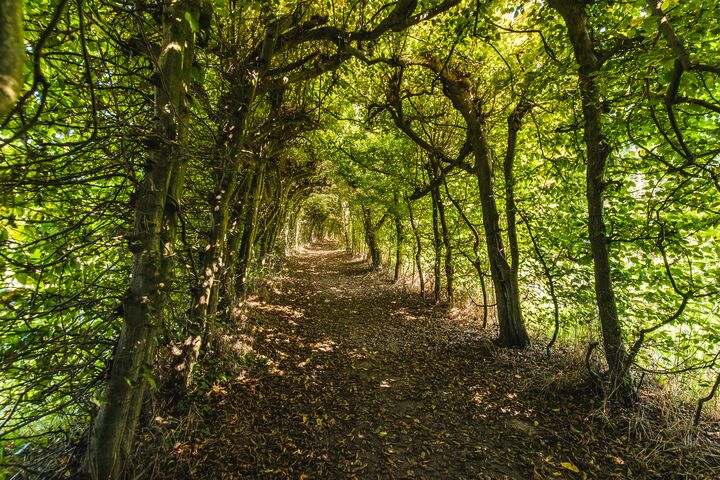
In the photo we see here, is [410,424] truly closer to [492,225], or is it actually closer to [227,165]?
[492,225]

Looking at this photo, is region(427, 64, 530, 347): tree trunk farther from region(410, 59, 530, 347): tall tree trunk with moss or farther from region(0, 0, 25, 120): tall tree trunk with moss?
region(0, 0, 25, 120): tall tree trunk with moss

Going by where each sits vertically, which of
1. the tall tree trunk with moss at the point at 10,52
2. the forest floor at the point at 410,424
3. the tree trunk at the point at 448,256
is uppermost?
the tall tree trunk with moss at the point at 10,52

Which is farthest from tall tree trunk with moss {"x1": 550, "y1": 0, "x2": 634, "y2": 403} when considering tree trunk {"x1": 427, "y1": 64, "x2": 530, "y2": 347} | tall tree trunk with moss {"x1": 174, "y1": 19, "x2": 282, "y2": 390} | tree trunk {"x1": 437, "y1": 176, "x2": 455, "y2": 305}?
tree trunk {"x1": 437, "y1": 176, "x2": 455, "y2": 305}

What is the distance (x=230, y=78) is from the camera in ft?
14.4

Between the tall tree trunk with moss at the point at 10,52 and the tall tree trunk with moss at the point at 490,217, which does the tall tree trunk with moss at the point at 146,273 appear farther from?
the tall tree trunk with moss at the point at 490,217

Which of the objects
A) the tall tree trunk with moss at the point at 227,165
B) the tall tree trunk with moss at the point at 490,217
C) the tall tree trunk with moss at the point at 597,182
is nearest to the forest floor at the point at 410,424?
the tall tree trunk with moss at the point at 490,217

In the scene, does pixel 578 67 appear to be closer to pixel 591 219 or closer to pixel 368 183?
pixel 591 219

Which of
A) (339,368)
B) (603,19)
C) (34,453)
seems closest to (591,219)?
(603,19)

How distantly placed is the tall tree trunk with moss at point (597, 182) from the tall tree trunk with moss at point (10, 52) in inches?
192

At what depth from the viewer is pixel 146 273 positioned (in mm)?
2502

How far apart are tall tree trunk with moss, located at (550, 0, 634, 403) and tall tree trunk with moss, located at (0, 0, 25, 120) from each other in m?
4.88

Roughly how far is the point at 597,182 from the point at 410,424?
422 centimetres

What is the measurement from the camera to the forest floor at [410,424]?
10.3ft

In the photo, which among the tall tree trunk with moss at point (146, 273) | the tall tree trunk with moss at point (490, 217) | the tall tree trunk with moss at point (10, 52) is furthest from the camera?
the tall tree trunk with moss at point (490, 217)
